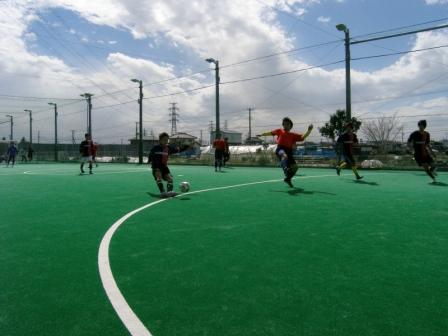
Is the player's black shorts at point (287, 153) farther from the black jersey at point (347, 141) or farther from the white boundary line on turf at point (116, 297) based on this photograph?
the white boundary line on turf at point (116, 297)

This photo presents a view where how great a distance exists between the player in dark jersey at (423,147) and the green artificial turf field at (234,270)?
5.22 meters

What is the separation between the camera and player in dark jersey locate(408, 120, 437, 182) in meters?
11.5

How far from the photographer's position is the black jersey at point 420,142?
11.5m

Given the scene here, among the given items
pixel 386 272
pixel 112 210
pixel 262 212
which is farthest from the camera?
pixel 112 210

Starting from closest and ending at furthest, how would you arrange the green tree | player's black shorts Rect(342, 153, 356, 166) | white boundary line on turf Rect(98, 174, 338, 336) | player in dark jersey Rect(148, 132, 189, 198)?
white boundary line on turf Rect(98, 174, 338, 336), player in dark jersey Rect(148, 132, 189, 198), player's black shorts Rect(342, 153, 356, 166), the green tree

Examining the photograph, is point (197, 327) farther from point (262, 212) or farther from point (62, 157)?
point (62, 157)

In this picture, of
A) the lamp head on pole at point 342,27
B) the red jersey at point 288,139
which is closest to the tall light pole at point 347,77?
the lamp head on pole at point 342,27

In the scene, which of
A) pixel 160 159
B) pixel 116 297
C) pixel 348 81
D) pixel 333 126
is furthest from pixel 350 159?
pixel 333 126

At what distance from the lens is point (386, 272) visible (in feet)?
11.4

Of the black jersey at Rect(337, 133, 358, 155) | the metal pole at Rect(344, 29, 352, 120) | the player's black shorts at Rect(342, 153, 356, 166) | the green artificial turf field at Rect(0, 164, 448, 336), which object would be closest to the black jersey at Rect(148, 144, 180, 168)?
the green artificial turf field at Rect(0, 164, 448, 336)

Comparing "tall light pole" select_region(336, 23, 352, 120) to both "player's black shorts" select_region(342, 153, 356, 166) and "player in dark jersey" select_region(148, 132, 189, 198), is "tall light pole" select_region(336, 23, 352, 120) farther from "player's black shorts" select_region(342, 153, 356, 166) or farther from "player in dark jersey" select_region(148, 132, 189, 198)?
"player in dark jersey" select_region(148, 132, 189, 198)

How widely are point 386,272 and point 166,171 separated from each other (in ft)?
23.8

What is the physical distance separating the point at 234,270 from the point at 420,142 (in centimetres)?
1010

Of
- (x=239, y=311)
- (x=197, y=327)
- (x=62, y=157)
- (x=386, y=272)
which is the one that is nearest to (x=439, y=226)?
(x=386, y=272)
